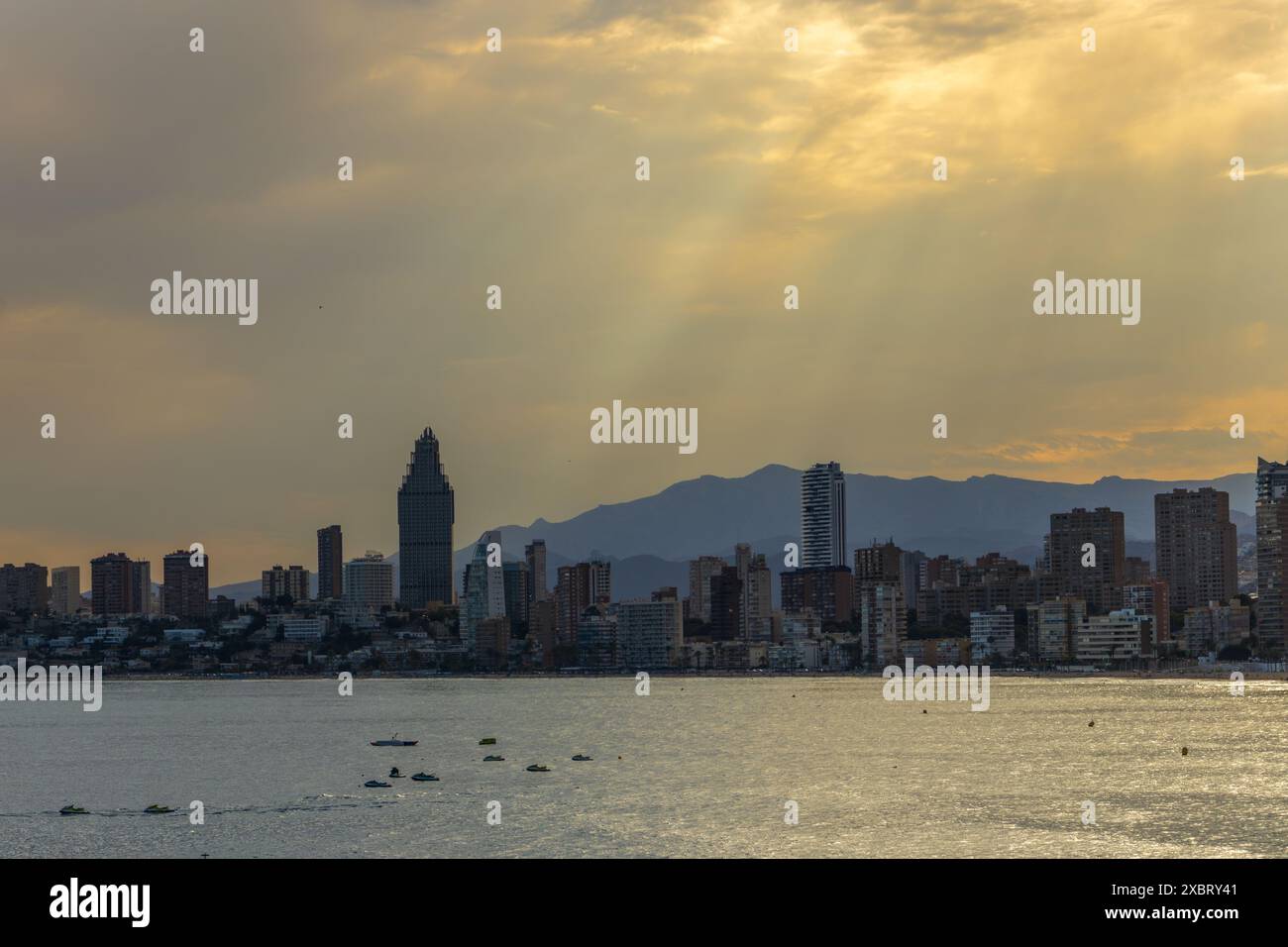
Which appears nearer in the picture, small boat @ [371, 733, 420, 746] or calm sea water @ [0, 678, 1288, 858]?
calm sea water @ [0, 678, 1288, 858]

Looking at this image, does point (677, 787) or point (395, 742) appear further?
point (395, 742)

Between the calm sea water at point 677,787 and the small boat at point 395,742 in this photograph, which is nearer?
the calm sea water at point 677,787

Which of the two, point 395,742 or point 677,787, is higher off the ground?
point 677,787

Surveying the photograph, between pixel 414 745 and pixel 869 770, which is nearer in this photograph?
pixel 869 770
